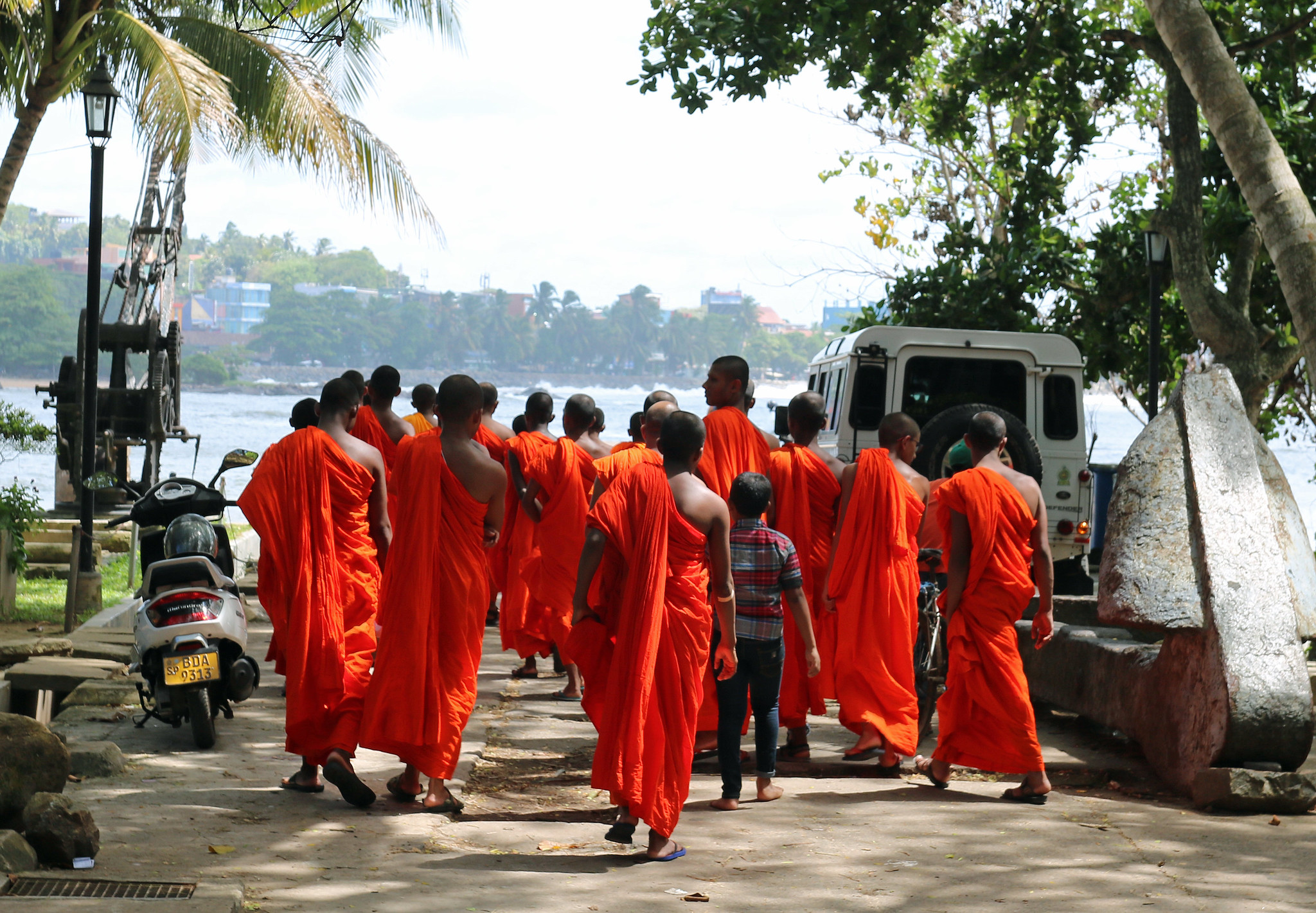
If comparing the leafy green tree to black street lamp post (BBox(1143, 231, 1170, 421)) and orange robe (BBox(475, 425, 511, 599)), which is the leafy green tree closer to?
black street lamp post (BBox(1143, 231, 1170, 421))

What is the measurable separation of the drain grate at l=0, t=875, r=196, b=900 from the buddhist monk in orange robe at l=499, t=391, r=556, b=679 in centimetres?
448

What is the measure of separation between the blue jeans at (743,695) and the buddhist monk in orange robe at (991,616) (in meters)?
0.95

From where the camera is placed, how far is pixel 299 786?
18.7 ft

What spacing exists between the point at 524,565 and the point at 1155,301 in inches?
334

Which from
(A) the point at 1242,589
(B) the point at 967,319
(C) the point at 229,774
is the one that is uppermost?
(B) the point at 967,319

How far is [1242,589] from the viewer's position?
620 cm

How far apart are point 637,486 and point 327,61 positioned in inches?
477

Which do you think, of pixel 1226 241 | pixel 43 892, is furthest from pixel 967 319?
pixel 43 892

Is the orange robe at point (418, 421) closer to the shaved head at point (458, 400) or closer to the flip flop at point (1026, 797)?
the shaved head at point (458, 400)

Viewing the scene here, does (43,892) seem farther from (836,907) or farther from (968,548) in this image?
(968,548)

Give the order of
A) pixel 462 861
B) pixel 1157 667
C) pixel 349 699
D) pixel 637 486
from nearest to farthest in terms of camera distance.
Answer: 1. pixel 462 861
2. pixel 637 486
3. pixel 349 699
4. pixel 1157 667

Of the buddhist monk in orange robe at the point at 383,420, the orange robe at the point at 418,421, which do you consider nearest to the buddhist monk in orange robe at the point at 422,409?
the orange robe at the point at 418,421

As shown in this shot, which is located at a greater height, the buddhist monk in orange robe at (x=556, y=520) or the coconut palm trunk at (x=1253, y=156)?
the coconut palm trunk at (x=1253, y=156)

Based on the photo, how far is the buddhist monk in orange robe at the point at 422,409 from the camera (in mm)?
9211
